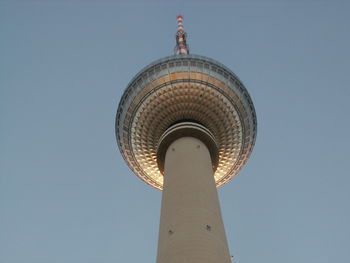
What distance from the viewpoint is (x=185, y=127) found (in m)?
31.3

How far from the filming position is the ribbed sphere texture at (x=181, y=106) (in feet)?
112

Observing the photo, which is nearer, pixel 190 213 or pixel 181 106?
pixel 190 213

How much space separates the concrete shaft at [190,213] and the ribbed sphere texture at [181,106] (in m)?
5.20

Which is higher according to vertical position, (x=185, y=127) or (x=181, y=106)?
(x=181, y=106)

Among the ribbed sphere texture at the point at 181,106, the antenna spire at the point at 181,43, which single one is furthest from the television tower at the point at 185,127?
the antenna spire at the point at 181,43

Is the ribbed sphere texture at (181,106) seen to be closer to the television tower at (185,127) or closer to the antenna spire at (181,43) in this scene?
the television tower at (185,127)

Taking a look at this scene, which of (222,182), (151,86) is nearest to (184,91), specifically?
(151,86)

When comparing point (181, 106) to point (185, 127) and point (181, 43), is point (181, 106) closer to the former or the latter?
point (185, 127)

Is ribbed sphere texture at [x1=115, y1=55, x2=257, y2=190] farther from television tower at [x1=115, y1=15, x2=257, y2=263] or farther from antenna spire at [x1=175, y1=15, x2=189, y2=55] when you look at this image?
antenna spire at [x1=175, y1=15, x2=189, y2=55]

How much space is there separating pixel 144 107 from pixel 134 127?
232cm

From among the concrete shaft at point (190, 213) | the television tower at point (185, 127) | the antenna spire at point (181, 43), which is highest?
the antenna spire at point (181, 43)

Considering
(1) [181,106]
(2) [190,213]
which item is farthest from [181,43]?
(2) [190,213]

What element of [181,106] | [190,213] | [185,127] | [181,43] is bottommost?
[190,213]

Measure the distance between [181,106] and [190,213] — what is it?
499 inches
